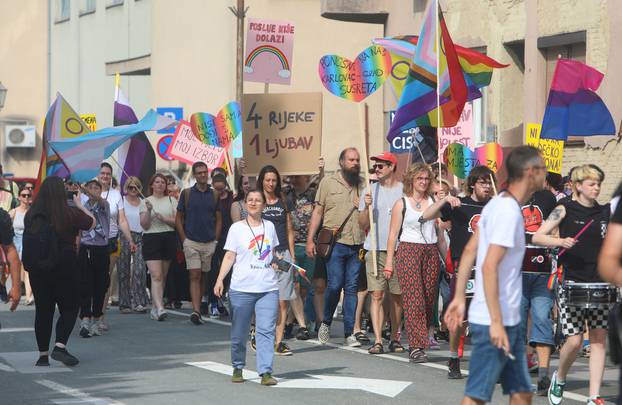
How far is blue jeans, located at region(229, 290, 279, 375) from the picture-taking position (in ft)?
38.5

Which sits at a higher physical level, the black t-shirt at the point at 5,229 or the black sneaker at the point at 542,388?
the black t-shirt at the point at 5,229

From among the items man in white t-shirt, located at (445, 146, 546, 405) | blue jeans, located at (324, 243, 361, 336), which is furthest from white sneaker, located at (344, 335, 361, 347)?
man in white t-shirt, located at (445, 146, 546, 405)

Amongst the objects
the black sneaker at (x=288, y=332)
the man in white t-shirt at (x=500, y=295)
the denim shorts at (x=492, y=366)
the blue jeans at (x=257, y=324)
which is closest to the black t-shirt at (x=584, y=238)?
the blue jeans at (x=257, y=324)

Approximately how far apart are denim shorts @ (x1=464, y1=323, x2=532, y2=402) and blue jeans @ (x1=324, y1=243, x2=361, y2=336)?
23.0 feet

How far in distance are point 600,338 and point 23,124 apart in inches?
1687

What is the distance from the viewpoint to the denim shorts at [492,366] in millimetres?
7789

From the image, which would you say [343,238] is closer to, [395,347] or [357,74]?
[395,347]

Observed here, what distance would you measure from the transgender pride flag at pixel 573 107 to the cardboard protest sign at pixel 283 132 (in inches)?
123

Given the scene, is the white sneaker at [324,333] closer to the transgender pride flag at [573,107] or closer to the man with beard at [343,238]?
the man with beard at [343,238]

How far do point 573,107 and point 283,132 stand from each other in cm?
375

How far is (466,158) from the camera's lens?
17.6m

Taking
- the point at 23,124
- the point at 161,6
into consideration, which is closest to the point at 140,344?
the point at 161,6

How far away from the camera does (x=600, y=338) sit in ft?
35.0

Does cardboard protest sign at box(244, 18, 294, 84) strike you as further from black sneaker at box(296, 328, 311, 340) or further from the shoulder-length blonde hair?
the shoulder-length blonde hair
